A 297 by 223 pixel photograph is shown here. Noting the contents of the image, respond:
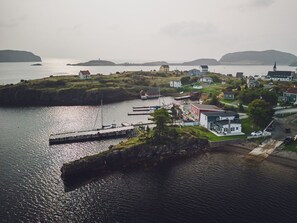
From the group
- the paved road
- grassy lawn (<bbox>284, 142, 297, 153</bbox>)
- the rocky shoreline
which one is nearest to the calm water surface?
the rocky shoreline

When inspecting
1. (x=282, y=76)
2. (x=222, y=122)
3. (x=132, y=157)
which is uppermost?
(x=282, y=76)

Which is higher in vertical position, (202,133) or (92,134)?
(202,133)

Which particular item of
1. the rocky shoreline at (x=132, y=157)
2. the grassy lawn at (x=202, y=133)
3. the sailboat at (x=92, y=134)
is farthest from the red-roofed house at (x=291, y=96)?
the sailboat at (x=92, y=134)

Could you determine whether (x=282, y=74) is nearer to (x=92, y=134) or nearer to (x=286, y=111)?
(x=286, y=111)

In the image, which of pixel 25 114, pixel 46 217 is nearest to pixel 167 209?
pixel 46 217

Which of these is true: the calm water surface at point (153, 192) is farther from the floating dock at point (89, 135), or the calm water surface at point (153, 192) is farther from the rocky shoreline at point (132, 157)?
the floating dock at point (89, 135)

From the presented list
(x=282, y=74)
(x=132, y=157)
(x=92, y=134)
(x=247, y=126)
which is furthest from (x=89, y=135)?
(x=282, y=74)
